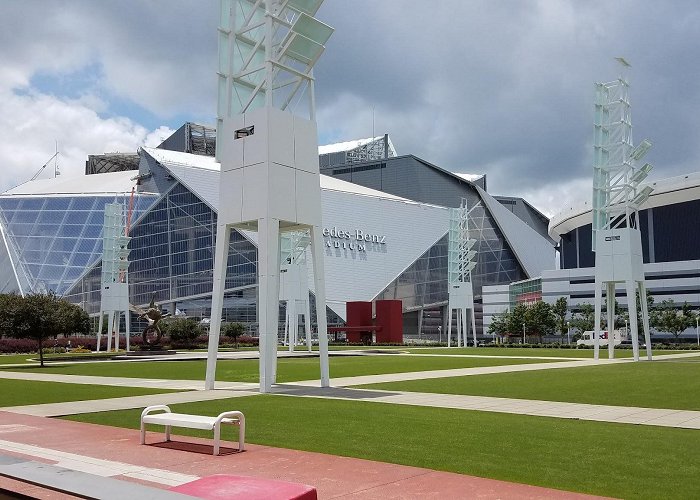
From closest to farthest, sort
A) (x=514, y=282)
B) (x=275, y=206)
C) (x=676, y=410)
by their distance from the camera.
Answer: (x=676, y=410)
(x=275, y=206)
(x=514, y=282)

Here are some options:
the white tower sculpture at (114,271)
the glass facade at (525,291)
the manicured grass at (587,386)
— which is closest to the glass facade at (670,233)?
the glass facade at (525,291)

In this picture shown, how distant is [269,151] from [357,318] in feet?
212

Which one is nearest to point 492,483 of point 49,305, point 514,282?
point 49,305

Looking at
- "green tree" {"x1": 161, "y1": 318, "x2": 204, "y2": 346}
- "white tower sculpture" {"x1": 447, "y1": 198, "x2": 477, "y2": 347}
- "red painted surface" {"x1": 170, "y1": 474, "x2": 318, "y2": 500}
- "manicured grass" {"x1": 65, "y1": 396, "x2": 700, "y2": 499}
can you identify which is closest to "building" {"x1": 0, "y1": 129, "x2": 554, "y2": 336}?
"green tree" {"x1": 161, "y1": 318, "x2": 204, "y2": 346}

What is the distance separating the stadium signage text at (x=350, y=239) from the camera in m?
99.8

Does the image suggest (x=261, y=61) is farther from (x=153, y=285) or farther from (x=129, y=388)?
(x=153, y=285)

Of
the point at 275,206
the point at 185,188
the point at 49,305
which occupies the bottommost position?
the point at 49,305

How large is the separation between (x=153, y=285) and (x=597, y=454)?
8837cm

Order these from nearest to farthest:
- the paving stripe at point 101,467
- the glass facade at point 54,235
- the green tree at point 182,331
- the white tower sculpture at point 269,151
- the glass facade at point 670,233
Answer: the paving stripe at point 101,467, the white tower sculpture at point 269,151, the green tree at point 182,331, the glass facade at point 54,235, the glass facade at point 670,233

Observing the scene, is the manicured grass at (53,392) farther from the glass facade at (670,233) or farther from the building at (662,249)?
the glass facade at (670,233)

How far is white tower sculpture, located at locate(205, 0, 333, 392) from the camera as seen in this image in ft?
74.5

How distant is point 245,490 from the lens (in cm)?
677

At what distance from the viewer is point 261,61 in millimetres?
27562

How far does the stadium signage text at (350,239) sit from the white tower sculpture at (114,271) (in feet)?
119
